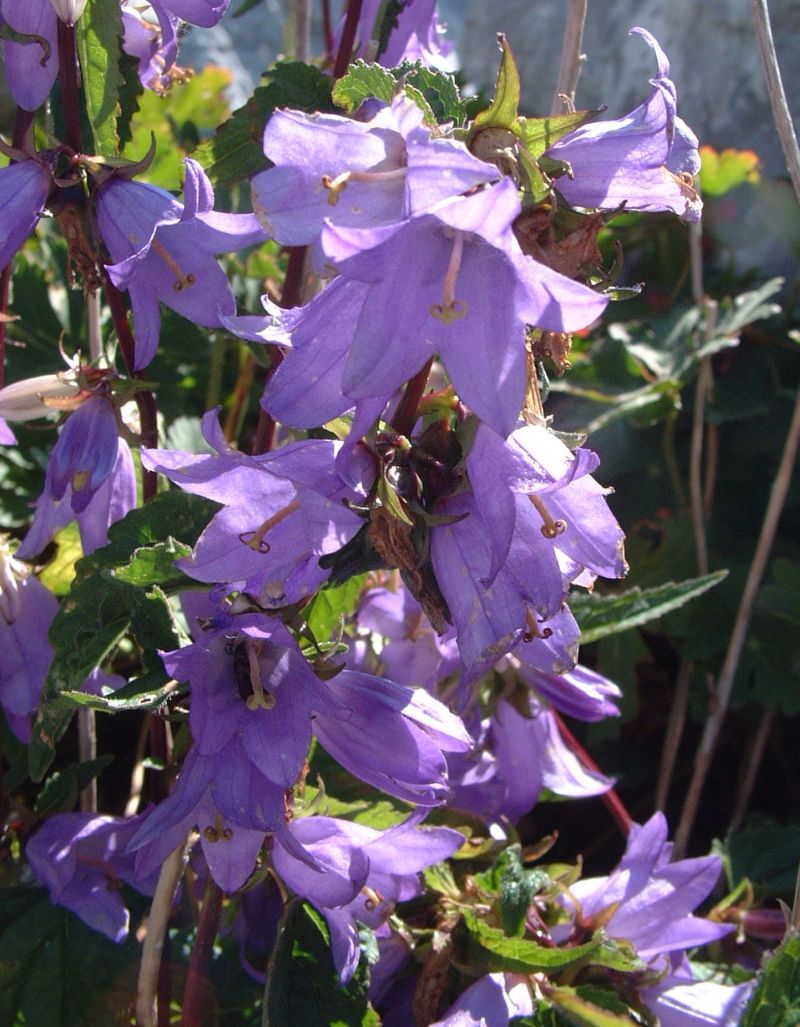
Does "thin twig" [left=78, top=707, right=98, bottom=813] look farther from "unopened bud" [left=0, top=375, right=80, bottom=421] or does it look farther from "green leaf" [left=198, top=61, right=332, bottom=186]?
"green leaf" [left=198, top=61, right=332, bottom=186]

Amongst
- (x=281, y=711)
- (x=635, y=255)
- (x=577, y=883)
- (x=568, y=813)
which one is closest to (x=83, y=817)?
(x=281, y=711)

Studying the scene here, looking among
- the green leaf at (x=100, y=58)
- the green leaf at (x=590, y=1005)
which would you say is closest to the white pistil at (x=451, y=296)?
the green leaf at (x=100, y=58)

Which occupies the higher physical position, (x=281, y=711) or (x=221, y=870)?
(x=281, y=711)

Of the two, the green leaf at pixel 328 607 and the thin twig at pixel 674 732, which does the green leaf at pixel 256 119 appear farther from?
the thin twig at pixel 674 732

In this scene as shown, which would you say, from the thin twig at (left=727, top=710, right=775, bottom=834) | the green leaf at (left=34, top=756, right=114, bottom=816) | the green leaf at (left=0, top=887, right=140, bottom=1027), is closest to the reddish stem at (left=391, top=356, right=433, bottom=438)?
the green leaf at (left=34, top=756, right=114, bottom=816)

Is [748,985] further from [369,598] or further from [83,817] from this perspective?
[83,817]
